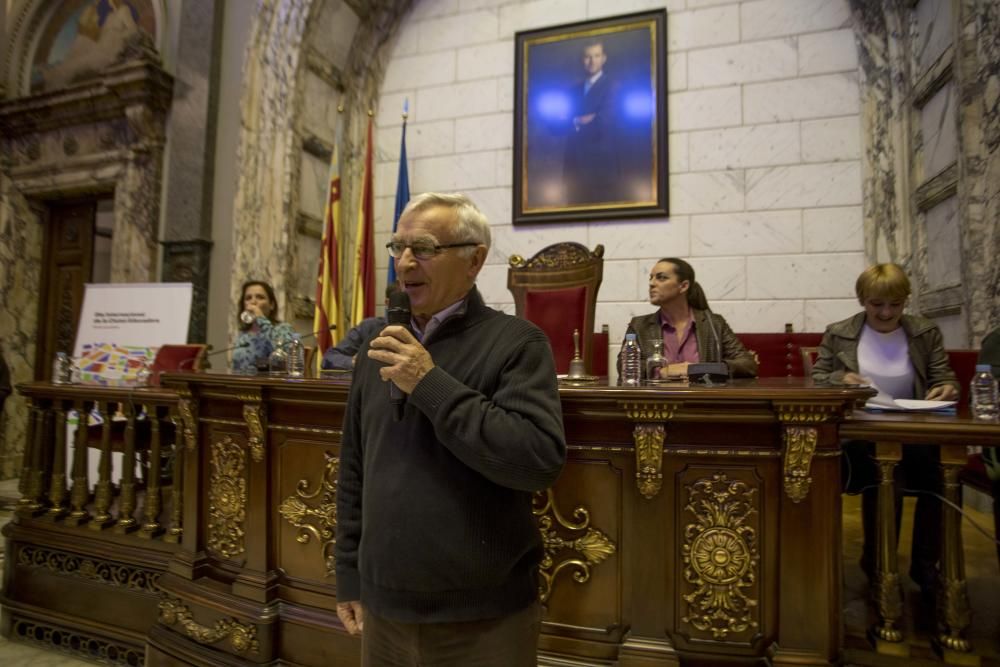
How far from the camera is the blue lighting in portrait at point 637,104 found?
4699mm

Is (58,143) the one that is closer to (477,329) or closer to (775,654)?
(477,329)

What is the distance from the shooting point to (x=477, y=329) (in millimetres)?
1148

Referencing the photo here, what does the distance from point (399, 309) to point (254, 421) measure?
3.66ft

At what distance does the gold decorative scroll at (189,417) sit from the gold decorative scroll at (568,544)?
1.31 metres

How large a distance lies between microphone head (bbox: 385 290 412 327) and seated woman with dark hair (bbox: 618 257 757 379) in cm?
175

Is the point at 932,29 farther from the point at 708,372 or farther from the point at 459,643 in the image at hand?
the point at 459,643

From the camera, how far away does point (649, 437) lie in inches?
60.2

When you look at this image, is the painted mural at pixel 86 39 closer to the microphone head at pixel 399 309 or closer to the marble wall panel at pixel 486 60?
the marble wall panel at pixel 486 60

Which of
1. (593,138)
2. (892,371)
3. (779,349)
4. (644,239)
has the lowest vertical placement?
(892,371)

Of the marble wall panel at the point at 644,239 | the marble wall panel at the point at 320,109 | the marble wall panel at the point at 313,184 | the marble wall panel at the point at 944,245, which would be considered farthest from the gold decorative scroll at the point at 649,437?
the marble wall panel at the point at 320,109

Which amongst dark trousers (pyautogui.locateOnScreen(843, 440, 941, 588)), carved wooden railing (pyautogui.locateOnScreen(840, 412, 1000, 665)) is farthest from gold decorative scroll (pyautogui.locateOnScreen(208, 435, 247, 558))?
dark trousers (pyautogui.locateOnScreen(843, 440, 941, 588))

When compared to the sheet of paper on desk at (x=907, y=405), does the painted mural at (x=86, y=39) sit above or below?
above

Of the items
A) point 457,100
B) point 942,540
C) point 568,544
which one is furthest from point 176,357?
point 942,540

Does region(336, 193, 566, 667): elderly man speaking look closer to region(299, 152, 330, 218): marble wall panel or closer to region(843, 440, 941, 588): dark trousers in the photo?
region(843, 440, 941, 588): dark trousers
